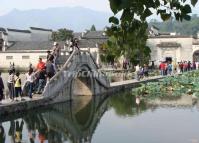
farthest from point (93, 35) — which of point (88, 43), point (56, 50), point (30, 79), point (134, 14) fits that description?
point (134, 14)

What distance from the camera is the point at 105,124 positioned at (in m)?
20.5

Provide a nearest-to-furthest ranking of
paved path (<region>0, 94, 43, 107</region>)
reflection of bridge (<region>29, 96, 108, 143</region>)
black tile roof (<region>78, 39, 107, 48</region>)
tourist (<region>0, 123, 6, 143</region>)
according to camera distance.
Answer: tourist (<region>0, 123, 6, 143</region>) < reflection of bridge (<region>29, 96, 108, 143</region>) < paved path (<region>0, 94, 43, 107</region>) < black tile roof (<region>78, 39, 107, 48</region>)

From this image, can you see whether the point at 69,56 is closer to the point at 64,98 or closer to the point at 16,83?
the point at 64,98

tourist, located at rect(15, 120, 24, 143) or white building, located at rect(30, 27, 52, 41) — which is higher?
white building, located at rect(30, 27, 52, 41)

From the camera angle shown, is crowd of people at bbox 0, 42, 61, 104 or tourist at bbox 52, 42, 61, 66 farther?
tourist at bbox 52, 42, 61, 66

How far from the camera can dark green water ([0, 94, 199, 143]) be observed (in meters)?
16.7

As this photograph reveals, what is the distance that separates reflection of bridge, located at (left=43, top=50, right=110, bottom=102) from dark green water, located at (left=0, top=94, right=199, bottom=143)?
959mm

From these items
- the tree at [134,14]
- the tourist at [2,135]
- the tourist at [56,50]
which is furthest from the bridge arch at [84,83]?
the tree at [134,14]

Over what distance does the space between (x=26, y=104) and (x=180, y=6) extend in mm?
17275

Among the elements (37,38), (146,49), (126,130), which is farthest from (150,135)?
(37,38)

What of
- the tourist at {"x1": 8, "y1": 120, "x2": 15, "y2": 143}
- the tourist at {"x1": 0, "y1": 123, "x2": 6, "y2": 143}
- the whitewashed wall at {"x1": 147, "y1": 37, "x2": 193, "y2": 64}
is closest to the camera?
the tourist at {"x1": 0, "y1": 123, "x2": 6, "y2": 143}

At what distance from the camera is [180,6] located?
566cm

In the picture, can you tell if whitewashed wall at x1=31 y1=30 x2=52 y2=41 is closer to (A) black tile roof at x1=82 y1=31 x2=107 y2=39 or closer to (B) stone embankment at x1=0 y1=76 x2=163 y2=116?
(A) black tile roof at x1=82 y1=31 x2=107 y2=39

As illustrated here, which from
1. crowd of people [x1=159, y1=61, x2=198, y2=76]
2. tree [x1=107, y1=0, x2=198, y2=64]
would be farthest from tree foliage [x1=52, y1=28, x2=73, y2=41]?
tree [x1=107, y1=0, x2=198, y2=64]
